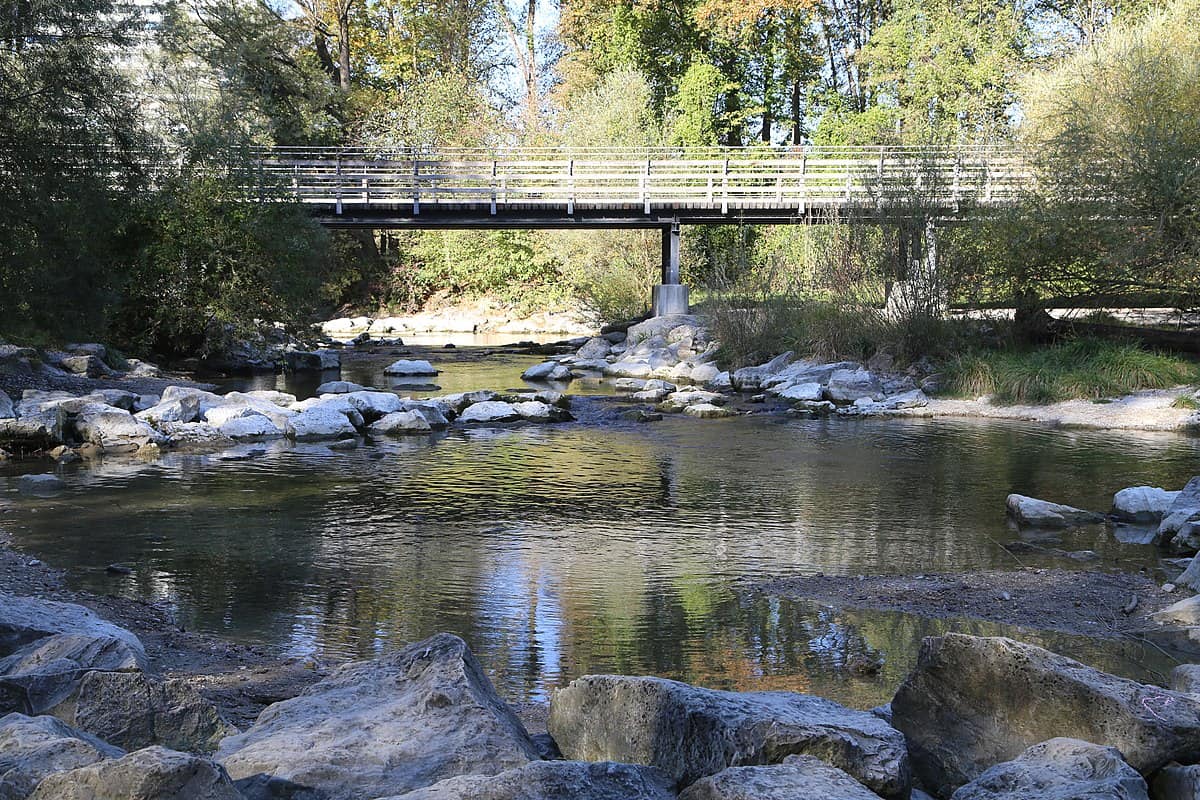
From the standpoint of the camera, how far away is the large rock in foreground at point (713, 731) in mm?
4207

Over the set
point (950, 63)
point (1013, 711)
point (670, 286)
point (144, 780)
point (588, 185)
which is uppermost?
point (950, 63)

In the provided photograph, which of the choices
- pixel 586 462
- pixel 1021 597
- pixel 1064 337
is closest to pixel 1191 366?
A: pixel 1064 337

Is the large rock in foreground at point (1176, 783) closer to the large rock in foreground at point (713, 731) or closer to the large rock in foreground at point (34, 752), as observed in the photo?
the large rock in foreground at point (713, 731)

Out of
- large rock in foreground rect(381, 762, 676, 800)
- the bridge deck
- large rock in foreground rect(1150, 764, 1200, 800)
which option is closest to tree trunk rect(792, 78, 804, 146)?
the bridge deck

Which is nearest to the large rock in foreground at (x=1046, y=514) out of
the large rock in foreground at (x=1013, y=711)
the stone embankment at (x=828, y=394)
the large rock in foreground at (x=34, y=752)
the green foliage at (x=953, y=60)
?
the large rock in foreground at (x=1013, y=711)

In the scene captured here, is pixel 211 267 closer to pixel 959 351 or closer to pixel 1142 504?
pixel 959 351

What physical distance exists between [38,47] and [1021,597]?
45.4 feet

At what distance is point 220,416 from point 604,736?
1344cm

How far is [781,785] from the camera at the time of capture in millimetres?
3570

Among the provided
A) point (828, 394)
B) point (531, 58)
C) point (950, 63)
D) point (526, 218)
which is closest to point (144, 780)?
point (828, 394)

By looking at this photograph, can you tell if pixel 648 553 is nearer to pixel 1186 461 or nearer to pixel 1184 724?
pixel 1184 724

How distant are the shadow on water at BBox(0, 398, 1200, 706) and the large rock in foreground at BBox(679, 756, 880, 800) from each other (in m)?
2.73

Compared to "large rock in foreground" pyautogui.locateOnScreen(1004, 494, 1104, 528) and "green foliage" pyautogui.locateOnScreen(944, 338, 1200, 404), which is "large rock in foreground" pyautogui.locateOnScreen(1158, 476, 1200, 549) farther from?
"green foliage" pyautogui.locateOnScreen(944, 338, 1200, 404)

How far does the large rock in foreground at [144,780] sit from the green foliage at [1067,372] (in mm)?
17890
